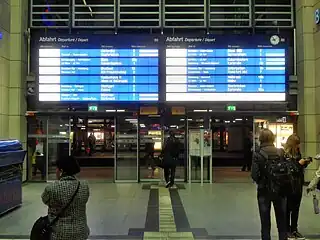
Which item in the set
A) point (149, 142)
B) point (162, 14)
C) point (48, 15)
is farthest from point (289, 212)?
point (48, 15)

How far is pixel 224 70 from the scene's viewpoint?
13094 millimetres

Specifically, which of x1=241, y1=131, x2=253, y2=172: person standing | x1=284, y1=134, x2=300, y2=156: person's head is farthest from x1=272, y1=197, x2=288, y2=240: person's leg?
x1=241, y1=131, x2=253, y2=172: person standing

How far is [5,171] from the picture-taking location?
841 centimetres

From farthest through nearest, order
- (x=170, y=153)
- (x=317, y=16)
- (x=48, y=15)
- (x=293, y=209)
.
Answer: (x=48, y=15), (x=317, y=16), (x=170, y=153), (x=293, y=209)

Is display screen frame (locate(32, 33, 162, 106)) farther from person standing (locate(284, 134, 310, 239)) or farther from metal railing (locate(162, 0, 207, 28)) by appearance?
person standing (locate(284, 134, 310, 239))

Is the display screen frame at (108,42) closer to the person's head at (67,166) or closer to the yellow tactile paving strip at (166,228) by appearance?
the yellow tactile paving strip at (166,228)

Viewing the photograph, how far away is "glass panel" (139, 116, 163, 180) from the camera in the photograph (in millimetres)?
14181

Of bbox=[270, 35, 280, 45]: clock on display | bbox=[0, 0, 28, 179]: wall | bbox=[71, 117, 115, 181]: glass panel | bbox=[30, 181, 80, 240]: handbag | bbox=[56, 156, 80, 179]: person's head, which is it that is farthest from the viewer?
bbox=[71, 117, 115, 181]: glass panel

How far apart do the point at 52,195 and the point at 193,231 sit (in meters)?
4.05

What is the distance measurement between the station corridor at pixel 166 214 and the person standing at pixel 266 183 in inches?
50.9

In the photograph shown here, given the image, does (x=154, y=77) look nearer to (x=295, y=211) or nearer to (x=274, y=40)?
(x=274, y=40)

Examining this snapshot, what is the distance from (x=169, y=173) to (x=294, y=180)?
7.81 m

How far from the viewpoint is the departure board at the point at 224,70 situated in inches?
514

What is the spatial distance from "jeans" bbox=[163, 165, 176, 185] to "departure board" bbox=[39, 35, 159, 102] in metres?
2.22
